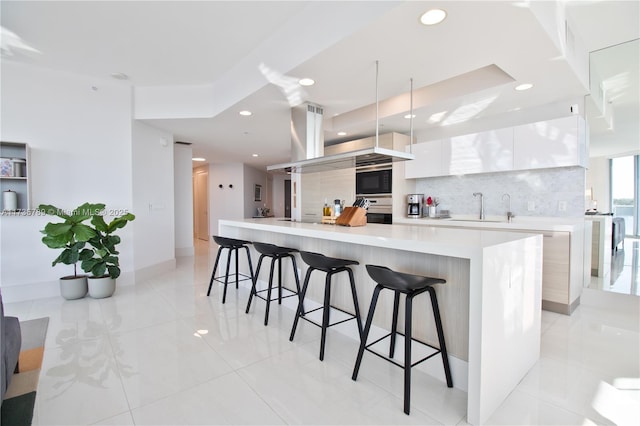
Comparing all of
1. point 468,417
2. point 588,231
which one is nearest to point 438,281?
point 468,417

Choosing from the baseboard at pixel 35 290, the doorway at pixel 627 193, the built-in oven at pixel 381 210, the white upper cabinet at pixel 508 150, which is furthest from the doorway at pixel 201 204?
the doorway at pixel 627 193

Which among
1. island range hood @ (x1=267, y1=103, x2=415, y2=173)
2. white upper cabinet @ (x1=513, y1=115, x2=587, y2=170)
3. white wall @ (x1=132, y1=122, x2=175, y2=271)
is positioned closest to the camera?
white upper cabinet @ (x1=513, y1=115, x2=587, y2=170)

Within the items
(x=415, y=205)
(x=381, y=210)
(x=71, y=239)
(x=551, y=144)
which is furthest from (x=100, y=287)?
(x=551, y=144)

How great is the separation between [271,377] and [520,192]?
3580mm

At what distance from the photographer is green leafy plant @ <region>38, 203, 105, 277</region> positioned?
10.8ft

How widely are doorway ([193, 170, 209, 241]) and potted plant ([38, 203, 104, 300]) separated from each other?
17.2ft

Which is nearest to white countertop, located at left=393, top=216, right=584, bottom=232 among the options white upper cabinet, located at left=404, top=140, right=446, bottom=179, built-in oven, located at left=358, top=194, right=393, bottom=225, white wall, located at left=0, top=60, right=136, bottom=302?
built-in oven, located at left=358, top=194, right=393, bottom=225

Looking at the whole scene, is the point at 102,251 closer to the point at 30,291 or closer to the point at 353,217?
the point at 30,291

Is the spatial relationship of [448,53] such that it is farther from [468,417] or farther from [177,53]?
[177,53]

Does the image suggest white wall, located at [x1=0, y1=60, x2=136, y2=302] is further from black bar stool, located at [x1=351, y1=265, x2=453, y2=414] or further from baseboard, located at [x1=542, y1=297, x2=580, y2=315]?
baseboard, located at [x1=542, y1=297, x2=580, y2=315]

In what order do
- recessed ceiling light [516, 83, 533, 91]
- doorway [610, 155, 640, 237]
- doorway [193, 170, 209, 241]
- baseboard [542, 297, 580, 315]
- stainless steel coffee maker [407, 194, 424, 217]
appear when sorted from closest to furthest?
recessed ceiling light [516, 83, 533, 91] → baseboard [542, 297, 580, 315] → doorway [610, 155, 640, 237] → stainless steel coffee maker [407, 194, 424, 217] → doorway [193, 170, 209, 241]

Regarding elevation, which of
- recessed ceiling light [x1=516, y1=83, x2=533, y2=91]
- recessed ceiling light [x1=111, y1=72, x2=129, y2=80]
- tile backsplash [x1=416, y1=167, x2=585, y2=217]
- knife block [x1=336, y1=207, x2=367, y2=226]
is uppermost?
recessed ceiling light [x1=111, y1=72, x2=129, y2=80]

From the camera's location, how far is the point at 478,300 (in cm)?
154

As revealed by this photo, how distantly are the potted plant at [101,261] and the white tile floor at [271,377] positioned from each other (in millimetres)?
567
